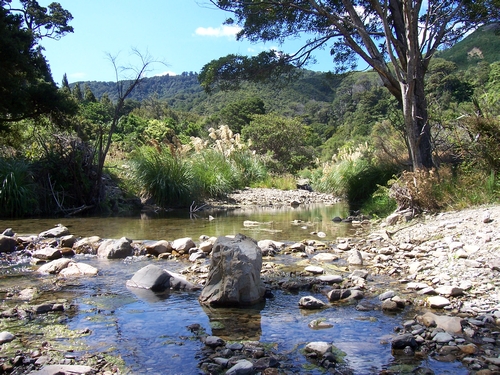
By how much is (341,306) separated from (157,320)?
4.54 feet

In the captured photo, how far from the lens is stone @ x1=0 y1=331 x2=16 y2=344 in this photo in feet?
8.80

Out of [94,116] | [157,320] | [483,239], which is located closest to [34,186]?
[157,320]

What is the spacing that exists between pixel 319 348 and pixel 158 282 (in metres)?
1.89

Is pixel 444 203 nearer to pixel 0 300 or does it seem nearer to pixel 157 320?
pixel 157 320

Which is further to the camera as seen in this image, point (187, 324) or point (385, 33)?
point (385, 33)

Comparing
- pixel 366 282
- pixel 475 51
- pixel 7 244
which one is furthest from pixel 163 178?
pixel 475 51

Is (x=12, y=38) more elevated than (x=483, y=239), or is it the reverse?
(x=12, y=38)

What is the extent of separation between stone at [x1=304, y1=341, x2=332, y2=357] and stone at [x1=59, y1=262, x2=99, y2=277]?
8.81 feet

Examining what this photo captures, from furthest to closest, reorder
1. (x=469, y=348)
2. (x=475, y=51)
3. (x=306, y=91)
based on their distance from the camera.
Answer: (x=306, y=91), (x=475, y=51), (x=469, y=348)

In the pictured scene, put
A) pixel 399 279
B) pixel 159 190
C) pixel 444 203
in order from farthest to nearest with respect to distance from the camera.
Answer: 1. pixel 159 190
2. pixel 444 203
3. pixel 399 279

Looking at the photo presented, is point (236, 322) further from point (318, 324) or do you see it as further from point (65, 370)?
point (65, 370)

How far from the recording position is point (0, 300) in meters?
3.58

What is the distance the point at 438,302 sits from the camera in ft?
11.0

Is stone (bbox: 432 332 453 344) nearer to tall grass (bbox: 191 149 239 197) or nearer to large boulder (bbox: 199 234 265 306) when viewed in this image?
large boulder (bbox: 199 234 265 306)
